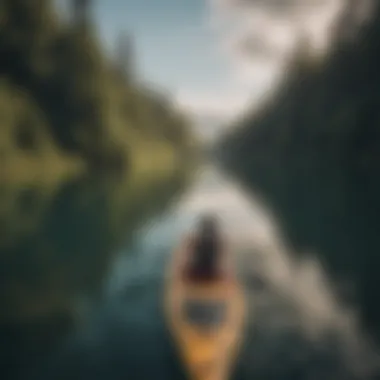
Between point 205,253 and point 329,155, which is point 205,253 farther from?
point 329,155

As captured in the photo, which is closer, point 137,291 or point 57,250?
point 137,291

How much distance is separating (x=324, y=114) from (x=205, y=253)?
1.75ft

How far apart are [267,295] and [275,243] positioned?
8.9 inches

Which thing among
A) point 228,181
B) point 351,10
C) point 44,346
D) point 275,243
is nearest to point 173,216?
point 228,181

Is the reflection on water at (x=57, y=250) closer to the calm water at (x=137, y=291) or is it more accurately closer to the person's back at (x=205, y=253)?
the calm water at (x=137, y=291)

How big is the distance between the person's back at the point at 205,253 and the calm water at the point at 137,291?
4 centimetres

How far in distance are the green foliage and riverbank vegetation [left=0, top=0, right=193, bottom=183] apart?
0.19 metres

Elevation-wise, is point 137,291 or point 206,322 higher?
point 137,291

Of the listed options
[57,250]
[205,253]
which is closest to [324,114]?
[205,253]

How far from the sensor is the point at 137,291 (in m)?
1.92

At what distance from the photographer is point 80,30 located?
1969 millimetres

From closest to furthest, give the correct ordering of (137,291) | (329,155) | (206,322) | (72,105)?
(206,322), (137,291), (329,155), (72,105)

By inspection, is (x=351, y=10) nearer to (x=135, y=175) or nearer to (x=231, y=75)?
(x=231, y=75)

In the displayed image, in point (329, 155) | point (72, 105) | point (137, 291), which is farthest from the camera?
point (72, 105)
